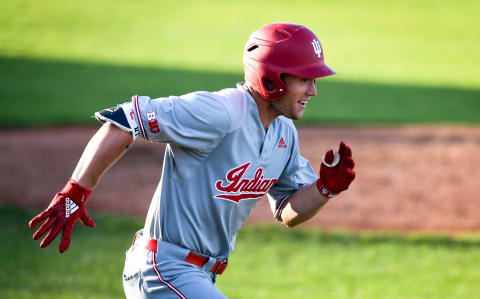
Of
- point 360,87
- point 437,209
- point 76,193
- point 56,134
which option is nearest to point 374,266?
point 437,209

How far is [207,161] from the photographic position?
11.8 ft

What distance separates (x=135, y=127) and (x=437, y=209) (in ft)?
24.4

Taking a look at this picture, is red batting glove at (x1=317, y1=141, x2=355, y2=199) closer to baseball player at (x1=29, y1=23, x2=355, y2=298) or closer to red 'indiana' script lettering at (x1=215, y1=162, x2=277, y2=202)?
baseball player at (x1=29, y1=23, x2=355, y2=298)

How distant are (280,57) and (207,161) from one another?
2.19 ft

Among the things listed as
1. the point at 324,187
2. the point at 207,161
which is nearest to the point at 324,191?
the point at 324,187

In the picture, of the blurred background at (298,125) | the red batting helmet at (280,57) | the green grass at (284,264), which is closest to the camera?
the red batting helmet at (280,57)

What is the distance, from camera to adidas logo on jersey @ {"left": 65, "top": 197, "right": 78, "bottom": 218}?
3355 millimetres

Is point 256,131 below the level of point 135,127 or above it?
below

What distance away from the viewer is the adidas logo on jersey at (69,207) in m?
3.36

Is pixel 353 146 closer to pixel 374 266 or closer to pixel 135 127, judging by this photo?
pixel 374 266

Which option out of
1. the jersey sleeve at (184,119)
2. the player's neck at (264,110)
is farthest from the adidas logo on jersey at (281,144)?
the jersey sleeve at (184,119)

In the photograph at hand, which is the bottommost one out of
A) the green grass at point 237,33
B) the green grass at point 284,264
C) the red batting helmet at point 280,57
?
the green grass at point 237,33

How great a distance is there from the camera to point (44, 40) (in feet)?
74.0

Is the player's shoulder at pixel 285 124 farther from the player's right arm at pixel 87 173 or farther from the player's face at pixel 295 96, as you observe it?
the player's right arm at pixel 87 173
